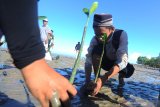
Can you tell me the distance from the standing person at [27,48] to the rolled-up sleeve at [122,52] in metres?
3.62

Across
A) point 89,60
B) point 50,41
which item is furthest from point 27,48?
point 50,41

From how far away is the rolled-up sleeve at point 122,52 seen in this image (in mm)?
4798

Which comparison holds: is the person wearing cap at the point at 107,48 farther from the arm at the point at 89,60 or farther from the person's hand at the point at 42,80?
the person's hand at the point at 42,80

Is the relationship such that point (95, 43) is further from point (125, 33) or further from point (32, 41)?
point (32, 41)

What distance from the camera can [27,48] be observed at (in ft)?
3.84

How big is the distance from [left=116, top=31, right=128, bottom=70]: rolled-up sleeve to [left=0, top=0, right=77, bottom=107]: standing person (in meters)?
3.62

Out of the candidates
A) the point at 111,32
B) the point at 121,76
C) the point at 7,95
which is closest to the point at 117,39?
the point at 111,32

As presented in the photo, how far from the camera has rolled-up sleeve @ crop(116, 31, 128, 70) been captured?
189 inches

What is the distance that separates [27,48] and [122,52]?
12.6 ft

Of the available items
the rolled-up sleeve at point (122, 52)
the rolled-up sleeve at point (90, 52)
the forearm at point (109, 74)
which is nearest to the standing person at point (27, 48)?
the forearm at point (109, 74)

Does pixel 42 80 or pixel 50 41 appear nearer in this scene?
pixel 42 80

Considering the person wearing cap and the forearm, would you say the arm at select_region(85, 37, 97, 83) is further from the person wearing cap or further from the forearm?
the forearm

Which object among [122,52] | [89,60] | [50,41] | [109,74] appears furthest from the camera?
[50,41]

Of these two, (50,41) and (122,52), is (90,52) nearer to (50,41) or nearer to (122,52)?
(122,52)
